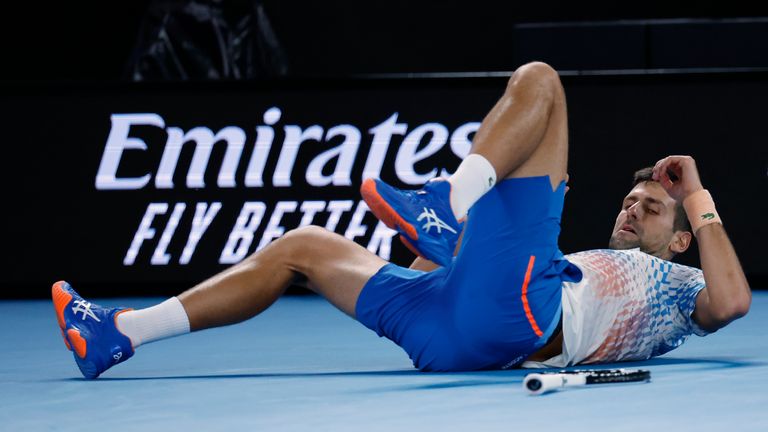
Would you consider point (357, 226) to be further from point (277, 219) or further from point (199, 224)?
point (199, 224)

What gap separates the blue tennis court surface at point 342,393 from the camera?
3209mm

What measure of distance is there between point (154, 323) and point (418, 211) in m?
0.99

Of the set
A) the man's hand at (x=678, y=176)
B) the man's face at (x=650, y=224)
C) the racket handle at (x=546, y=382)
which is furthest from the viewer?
the man's face at (x=650, y=224)

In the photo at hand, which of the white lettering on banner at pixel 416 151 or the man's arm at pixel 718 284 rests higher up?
the man's arm at pixel 718 284

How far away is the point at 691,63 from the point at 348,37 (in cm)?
287

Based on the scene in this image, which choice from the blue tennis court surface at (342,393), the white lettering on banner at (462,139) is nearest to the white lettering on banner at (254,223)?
the white lettering on banner at (462,139)

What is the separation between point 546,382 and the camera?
3.54 metres

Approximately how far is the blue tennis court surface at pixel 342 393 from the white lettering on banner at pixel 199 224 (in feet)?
6.39

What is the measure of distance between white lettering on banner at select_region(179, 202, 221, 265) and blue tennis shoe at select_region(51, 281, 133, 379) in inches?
121

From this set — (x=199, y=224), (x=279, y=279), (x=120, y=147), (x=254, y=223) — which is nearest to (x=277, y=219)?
(x=254, y=223)

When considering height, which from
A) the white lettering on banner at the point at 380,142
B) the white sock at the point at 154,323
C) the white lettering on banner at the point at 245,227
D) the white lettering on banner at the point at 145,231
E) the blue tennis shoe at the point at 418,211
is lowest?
the white lettering on banner at the point at 145,231

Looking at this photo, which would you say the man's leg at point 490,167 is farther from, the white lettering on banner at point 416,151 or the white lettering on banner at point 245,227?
the white lettering on banner at point 245,227

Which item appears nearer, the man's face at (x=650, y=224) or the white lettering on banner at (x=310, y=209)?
the man's face at (x=650, y=224)

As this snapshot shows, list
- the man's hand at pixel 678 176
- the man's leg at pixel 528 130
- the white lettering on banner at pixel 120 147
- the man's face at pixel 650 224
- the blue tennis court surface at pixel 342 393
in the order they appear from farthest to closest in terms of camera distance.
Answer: the white lettering on banner at pixel 120 147 → the man's face at pixel 650 224 → the man's hand at pixel 678 176 → the man's leg at pixel 528 130 → the blue tennis court surface at pixel 342 393
